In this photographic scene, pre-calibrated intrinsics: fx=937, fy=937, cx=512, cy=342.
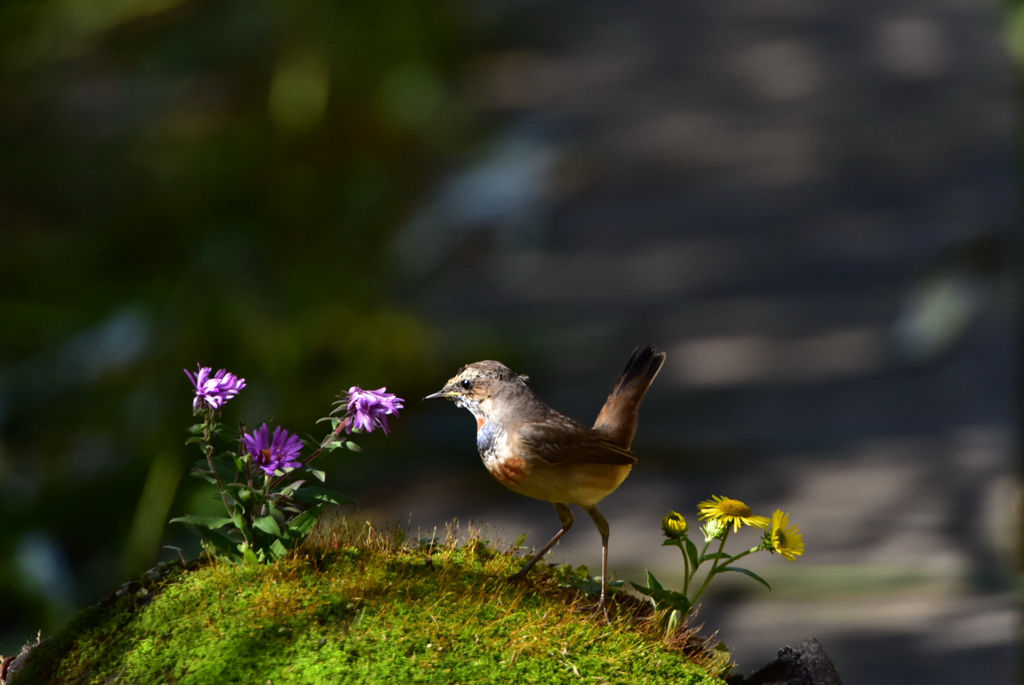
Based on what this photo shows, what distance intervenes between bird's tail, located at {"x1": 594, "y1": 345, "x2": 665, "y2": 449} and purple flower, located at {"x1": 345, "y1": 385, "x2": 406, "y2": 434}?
0.19 meters

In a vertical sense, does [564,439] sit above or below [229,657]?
above

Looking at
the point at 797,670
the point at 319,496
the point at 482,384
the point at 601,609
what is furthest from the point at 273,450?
the point at 797,670

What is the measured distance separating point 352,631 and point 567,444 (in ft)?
0.69

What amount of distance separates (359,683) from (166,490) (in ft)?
3.08

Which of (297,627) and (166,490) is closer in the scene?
(297,627)

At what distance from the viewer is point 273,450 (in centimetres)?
69

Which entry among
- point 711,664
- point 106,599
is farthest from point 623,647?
point 106,599

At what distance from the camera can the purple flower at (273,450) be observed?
682 millimetres

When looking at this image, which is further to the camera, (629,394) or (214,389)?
(629,394)

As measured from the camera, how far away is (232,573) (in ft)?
2.37

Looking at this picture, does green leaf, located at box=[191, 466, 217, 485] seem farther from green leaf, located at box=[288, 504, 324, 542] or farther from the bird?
the bird

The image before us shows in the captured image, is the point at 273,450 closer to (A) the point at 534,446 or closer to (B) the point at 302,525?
(B) the point at 302,525

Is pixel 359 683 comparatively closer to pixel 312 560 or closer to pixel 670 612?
pixel 312 560

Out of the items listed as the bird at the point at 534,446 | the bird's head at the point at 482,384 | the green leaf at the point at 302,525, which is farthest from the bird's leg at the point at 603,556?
the green leaf at the point at 302,525
